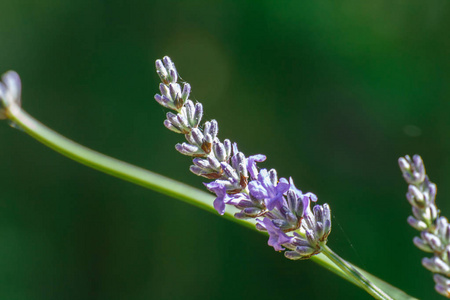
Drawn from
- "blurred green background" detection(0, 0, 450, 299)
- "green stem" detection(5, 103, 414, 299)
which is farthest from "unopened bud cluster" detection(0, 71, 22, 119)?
"blurred green background" detection(0, 0, 450, 299)

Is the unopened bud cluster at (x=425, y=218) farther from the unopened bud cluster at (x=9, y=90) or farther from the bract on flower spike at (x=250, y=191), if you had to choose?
the unopened bud cluster at (x=9, y=90)

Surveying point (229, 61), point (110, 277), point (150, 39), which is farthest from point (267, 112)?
point (110, 277)

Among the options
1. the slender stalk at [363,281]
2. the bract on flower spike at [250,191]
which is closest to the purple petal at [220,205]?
the bract on flower spike at [250,191]

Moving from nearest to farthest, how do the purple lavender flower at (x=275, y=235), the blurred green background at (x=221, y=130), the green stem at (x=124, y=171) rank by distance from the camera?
the green stem at (x=124, y=171) → the purple lavender flower at (x=275, y=235) → the blurred green background at (x=221, y=130)

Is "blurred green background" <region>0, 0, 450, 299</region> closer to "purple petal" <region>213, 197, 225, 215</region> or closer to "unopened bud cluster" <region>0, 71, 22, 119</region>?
"purple petal" <region>213, 197, 225, 215</region>

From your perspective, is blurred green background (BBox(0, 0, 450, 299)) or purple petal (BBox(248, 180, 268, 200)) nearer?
purple petal (BBox(248, 180, 268, 200))

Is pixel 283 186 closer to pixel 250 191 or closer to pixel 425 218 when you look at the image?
pixel 250 191
